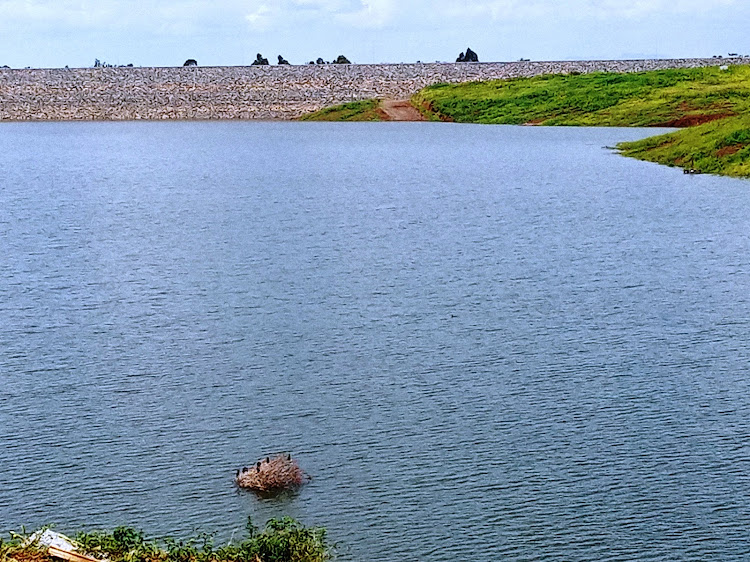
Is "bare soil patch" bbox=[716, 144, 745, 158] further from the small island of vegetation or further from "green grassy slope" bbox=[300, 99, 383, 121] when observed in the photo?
"green grassy slope" bbox=[300, 99, 383, 121]

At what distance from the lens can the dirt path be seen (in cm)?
13025

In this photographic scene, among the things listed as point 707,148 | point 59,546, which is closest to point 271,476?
point 59,546

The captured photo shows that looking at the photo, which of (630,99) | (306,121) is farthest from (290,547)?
(306,121)

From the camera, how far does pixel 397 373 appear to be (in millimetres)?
24297

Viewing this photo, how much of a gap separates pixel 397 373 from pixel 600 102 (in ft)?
316

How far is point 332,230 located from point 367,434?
24489 millimetres

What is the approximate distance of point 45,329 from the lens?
2822 centimetres

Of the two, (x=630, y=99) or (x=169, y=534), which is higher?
(x=630, y=99)

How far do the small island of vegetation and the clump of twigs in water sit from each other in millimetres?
60129

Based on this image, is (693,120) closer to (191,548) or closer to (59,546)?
(191,548)

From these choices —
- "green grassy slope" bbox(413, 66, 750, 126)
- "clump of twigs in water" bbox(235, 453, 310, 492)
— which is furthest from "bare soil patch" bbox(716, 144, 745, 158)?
"clump of twigs in water" bbox(235, 453, 310, 492)

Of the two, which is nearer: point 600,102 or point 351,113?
point 600,102

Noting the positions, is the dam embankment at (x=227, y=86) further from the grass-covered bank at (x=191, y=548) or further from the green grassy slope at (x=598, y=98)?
the grass-covered bank at (x=191, y=548)

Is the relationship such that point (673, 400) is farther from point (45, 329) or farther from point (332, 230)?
point (332, 230)
